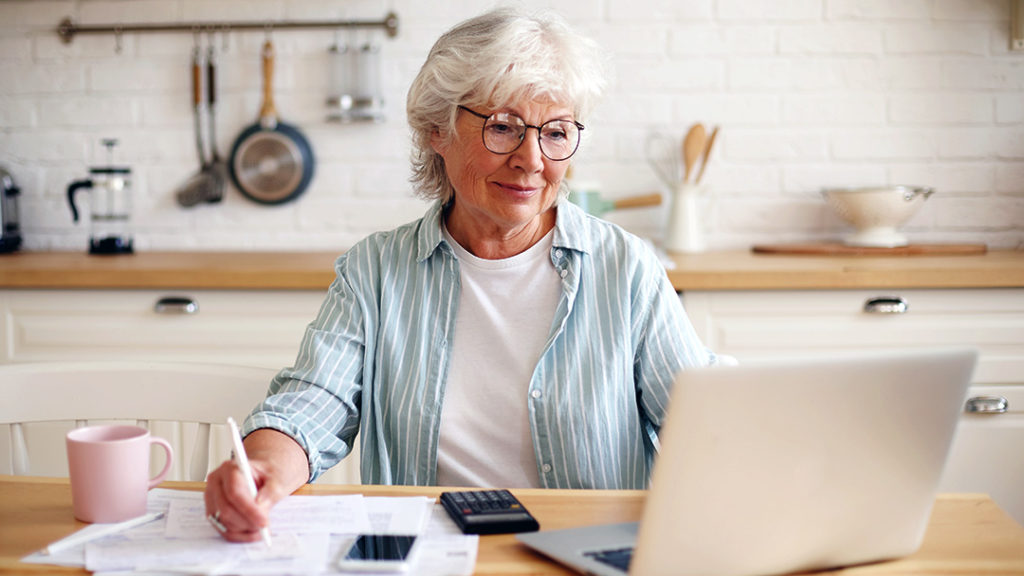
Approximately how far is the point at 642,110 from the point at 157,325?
1394mm

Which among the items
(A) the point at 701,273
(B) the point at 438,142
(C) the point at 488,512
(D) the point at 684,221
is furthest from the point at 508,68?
(D) the point at 684,221

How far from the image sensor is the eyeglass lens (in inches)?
53.2

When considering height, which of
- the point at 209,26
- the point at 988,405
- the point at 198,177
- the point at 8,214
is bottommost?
the point at 988,405

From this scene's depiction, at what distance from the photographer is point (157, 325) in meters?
2.25

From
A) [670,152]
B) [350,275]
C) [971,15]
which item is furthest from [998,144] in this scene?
[350,275]

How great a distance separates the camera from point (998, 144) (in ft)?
8.72

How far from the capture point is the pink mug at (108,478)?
957 millimetres

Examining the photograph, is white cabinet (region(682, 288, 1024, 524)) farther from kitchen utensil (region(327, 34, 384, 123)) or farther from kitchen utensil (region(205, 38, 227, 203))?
kitchen utensil (region(205, 38, 227, 203))

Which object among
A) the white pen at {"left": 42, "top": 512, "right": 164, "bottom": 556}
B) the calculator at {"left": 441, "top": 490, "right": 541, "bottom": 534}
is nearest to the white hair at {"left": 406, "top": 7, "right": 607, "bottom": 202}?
the calculator at {"left": 441, "top": 490, "right": 541, "bottom": 534}

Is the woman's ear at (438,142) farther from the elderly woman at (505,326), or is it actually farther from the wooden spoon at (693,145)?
the wooden spoon at (693,145)

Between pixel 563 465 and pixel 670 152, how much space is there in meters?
1.55

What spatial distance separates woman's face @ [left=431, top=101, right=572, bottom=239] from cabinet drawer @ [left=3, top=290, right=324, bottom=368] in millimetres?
898

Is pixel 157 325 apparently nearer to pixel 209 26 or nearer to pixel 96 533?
pixel 209 26

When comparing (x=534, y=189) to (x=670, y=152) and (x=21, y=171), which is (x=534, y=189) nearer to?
(x=670, y=152)
